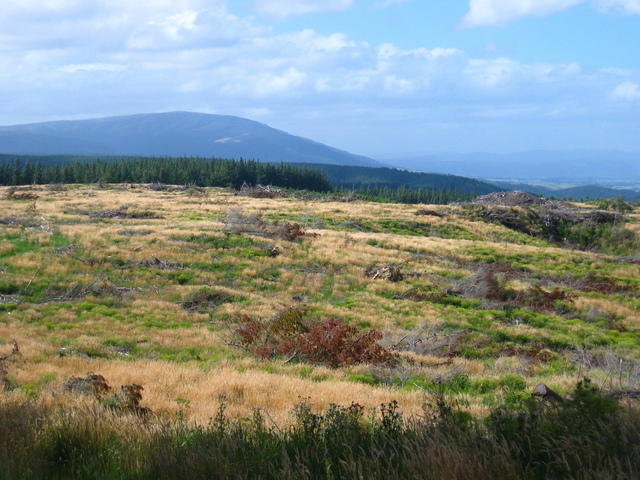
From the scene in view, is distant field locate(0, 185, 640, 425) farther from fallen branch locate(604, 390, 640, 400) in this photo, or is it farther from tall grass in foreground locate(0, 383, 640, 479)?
tall grass in foreground locate(0, 383, 640, 479)

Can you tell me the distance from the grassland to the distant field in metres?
0.07

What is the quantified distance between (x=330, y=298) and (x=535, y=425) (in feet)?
47.9

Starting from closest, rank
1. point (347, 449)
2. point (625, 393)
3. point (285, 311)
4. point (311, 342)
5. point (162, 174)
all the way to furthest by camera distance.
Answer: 1. point (347, 449)
2. point (625, 393)
3. point (311, 342)
4. point (285, 311)
5. point (162, 174)

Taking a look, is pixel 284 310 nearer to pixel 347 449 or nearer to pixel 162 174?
pixel 347 449

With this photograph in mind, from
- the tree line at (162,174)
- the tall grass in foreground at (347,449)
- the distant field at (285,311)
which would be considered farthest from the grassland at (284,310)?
the tree line at (162,174)

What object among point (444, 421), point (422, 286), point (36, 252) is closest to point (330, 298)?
point (422, 286)

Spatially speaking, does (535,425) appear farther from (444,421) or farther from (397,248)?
(397,248)

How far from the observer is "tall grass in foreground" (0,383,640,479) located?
375 centimetres

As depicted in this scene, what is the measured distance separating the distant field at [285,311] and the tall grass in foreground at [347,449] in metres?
1.48

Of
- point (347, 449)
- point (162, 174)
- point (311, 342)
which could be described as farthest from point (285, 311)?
point (162, 174)

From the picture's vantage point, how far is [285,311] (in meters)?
13.7

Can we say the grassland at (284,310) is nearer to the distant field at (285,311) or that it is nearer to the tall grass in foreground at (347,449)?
the distant field at (285,311)

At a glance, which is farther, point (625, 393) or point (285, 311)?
point (285, 311)

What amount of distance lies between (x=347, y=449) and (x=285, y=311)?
31.2 feet
